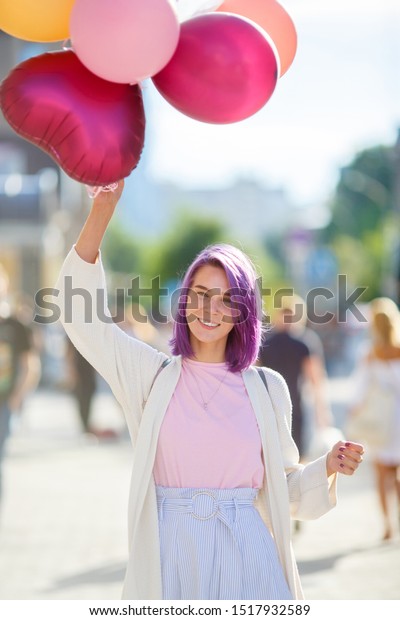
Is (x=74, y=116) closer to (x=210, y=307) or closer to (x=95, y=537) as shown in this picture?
(x=210, y=307)

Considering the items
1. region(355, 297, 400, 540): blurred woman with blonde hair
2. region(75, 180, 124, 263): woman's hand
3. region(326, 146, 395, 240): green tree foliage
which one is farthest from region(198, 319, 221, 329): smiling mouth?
region(326, 146, 395, 240): green tree foliage

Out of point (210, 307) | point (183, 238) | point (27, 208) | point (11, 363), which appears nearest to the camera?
point (210, 307)

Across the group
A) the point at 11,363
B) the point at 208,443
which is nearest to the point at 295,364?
the point at 11,363

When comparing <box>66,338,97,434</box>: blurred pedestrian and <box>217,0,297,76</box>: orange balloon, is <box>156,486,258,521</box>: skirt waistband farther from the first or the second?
<box>66,338,97,434</box>: blurred pedestrian

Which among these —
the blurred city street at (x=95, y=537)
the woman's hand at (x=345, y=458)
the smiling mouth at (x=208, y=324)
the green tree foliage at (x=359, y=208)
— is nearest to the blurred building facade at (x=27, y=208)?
the blurred city street at (x=95, y=537)

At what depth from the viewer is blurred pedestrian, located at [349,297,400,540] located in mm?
8930

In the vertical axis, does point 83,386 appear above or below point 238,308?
above

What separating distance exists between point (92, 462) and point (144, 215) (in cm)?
16401

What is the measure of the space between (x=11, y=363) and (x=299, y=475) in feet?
17.5

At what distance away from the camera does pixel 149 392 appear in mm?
3617

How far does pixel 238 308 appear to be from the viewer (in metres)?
3.68

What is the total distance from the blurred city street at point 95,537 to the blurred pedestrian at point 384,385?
38cm

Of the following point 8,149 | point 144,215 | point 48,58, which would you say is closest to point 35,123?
point 48,58

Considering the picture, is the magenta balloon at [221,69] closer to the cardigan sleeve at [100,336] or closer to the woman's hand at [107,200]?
the woman's hand at [107,200]
